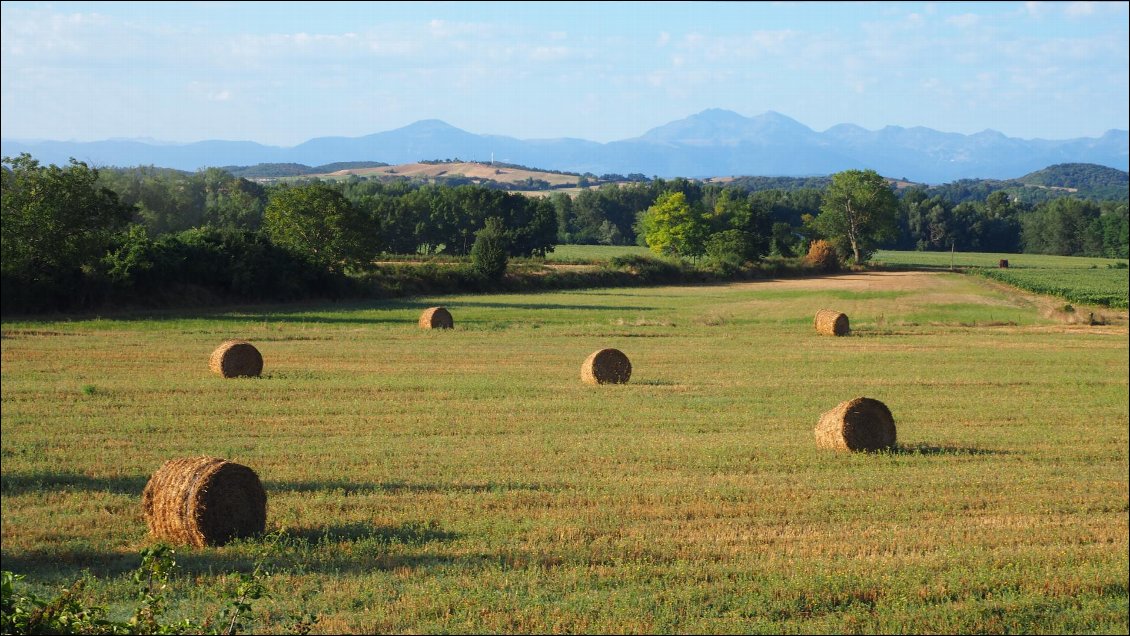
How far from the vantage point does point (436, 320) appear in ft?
131

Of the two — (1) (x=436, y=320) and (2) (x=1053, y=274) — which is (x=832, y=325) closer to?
(1) (x=436, y=320)

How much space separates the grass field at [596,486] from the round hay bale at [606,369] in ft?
1.37

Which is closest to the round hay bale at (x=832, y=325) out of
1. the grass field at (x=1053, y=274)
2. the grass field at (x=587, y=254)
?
the grass field at (x=1053, y=274)

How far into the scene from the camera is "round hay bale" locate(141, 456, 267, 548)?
10805mm

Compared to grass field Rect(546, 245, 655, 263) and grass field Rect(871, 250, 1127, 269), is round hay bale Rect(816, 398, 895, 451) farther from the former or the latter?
grass field Rect(871, 250, 1127, 269)

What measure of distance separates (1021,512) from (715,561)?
15.1ft

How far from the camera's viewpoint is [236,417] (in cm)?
1880

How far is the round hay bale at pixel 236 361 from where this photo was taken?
24.4 metres

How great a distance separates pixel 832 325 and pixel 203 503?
31561 mm

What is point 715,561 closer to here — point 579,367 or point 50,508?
point 50,508

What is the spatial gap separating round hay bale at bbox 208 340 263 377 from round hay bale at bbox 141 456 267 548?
13583mm

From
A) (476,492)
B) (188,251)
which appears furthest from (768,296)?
(476,492)

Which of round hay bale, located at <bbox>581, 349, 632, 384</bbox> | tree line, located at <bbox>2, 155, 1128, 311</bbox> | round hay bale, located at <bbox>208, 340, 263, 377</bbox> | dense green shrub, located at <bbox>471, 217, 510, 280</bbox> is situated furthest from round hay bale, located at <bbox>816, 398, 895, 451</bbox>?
dense green shrub, located at <bbox>471, 217, 510, 280</bbox>

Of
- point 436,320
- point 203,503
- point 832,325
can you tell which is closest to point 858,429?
point 203,503
